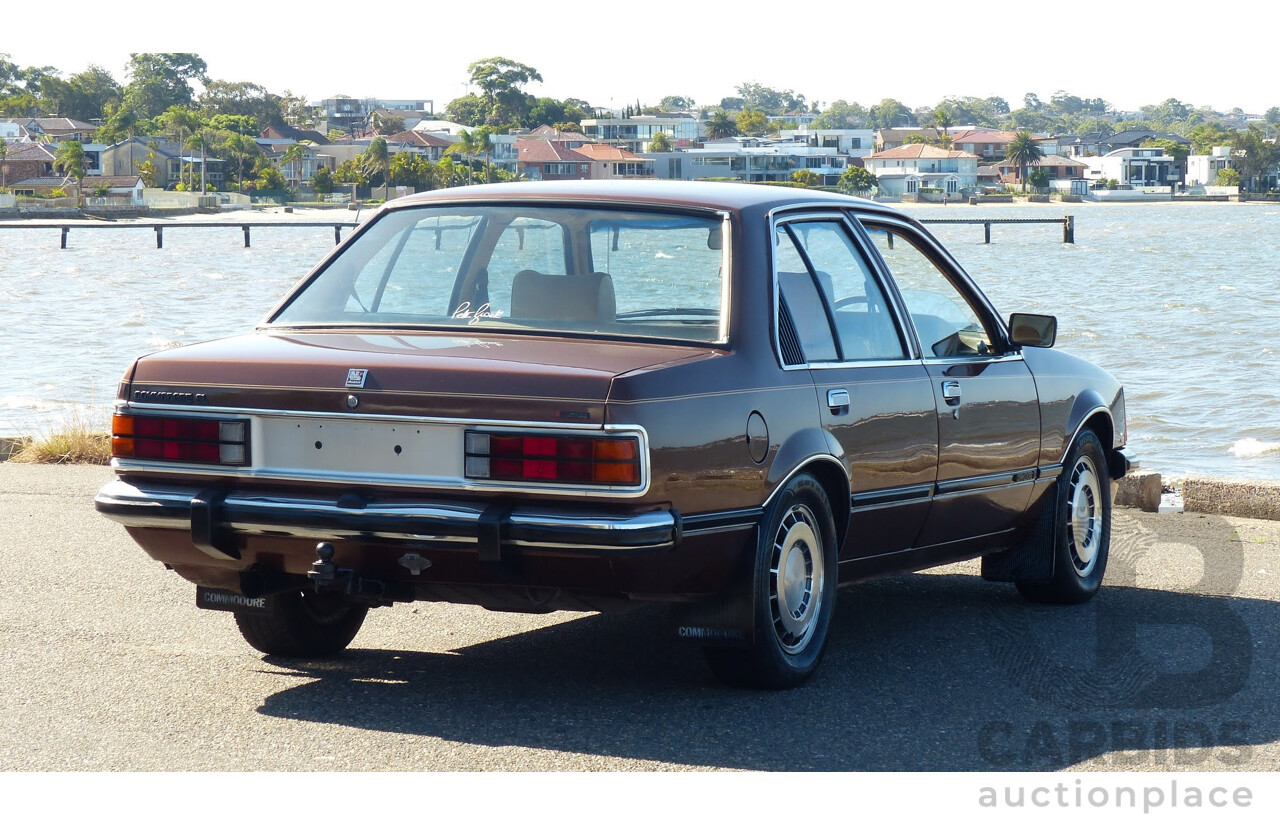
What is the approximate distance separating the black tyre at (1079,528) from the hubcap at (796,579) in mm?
1863

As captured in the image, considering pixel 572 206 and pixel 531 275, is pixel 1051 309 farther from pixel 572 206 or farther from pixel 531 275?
pixel 531 275

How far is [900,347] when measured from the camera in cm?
605

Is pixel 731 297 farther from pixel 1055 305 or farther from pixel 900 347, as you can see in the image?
pixel 1055 305

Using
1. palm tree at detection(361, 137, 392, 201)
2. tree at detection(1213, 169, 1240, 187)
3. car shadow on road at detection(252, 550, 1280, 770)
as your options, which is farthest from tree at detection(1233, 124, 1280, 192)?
car shadow on road at detection(252, 550, 1280, 770)

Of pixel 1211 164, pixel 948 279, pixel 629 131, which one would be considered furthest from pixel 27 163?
pixel 948 279

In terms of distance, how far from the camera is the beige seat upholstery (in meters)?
5.32

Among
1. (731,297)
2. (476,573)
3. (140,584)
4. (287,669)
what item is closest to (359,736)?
(476,573)

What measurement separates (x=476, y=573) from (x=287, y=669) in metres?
1.28

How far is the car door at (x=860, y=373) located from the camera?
550 cm

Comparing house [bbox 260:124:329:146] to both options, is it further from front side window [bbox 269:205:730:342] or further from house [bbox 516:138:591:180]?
front side window [bbox 269:205:730:342]

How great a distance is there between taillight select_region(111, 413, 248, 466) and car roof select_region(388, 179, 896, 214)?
1.21 metres

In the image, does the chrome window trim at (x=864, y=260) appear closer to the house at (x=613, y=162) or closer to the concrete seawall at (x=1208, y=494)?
the concrete seawall at (x=1208, y=494)

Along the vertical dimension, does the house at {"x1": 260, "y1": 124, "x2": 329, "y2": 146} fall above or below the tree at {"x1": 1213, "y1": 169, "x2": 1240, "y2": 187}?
above
